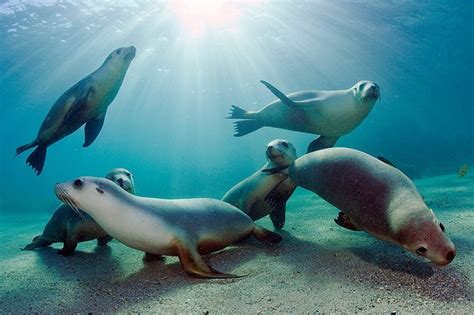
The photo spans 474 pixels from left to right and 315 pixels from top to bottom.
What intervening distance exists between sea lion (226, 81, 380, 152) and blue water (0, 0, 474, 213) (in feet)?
48.2

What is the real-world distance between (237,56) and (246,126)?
21.6m

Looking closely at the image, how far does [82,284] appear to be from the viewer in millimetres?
3430

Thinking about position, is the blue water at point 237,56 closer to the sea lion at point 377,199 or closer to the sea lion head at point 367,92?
the sea lion head at point 367,92

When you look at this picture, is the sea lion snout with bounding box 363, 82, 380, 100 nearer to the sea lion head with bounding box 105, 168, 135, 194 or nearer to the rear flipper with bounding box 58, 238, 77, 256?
the sea lion head with bounding box 105, 168, 135, 194

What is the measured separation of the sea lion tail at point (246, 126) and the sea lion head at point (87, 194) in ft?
12.9

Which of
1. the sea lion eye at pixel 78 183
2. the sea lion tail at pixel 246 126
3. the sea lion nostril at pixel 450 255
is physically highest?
the sea lion eye at pixel 78 183

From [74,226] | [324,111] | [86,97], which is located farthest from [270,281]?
[86,97]

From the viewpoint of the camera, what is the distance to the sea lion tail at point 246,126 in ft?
23.1

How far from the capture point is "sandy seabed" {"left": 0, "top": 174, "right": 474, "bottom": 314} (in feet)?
7.96

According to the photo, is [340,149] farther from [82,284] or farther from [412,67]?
[412,67]

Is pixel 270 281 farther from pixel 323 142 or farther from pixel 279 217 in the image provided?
pixel 323 142

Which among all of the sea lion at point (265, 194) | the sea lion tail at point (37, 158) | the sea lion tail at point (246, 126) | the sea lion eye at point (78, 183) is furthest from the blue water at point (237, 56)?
the sea lion eye at point (78, 183)

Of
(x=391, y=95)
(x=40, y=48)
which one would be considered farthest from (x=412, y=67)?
(x=40, y=48)

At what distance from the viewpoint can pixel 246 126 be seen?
7.18 meters
